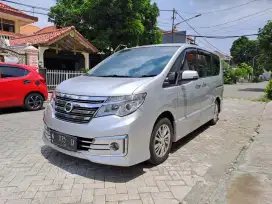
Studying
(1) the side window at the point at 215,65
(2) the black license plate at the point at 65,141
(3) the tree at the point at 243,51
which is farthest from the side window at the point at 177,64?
(3) the tree at the point at 243,51

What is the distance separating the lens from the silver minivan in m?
3.30

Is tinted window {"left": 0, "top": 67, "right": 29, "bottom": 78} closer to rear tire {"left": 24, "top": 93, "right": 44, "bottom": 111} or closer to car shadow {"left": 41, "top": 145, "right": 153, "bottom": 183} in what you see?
rear tire {"left": 24, "top": 93, "right": 44, "bottom": 111}

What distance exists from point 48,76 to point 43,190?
11.2 metres

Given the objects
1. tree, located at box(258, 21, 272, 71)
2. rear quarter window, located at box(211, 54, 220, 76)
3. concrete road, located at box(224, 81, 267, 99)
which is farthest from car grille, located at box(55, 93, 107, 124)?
tree, located at box(258, 21, 272, 71)

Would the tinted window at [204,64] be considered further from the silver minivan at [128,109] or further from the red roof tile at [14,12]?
the red roof tile at [14,12]

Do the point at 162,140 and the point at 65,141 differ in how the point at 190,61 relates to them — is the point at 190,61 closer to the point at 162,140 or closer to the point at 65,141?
the point at 162,140

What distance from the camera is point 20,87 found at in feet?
25.1

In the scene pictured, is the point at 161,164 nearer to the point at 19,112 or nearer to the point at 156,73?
the point at 156,73

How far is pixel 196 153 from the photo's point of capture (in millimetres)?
4676

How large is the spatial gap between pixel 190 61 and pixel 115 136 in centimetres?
244

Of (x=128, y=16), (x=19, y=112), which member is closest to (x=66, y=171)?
(x=19, y=112)

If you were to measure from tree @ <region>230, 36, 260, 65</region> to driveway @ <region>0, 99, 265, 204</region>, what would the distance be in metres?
78.2

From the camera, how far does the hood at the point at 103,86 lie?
337 centimetres

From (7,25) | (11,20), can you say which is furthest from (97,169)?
(11,20)
